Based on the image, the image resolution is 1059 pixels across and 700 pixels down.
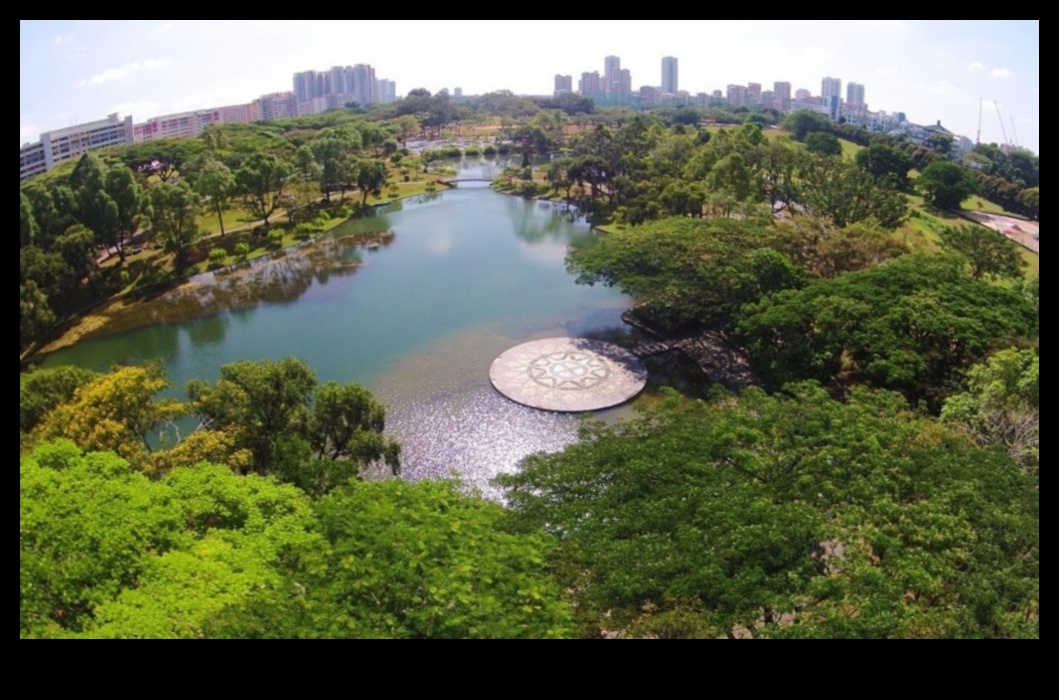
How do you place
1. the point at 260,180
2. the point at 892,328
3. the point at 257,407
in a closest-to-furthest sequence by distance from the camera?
the point at 257,407 → the point at 892,328 → the point at 260,180

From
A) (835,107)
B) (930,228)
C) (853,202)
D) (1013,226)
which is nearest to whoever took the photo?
(853,202)

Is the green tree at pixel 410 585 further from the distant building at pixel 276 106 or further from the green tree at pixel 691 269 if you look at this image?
the distant building at pixel 276 106

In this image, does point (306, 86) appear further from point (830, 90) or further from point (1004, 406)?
point (1004, 406)

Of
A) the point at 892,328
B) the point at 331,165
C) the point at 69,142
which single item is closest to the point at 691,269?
the point at 892,328

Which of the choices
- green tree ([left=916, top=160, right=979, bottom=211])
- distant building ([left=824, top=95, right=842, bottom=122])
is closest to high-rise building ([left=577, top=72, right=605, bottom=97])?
distant building ([left=824, top=95, right=842, bottom=122])

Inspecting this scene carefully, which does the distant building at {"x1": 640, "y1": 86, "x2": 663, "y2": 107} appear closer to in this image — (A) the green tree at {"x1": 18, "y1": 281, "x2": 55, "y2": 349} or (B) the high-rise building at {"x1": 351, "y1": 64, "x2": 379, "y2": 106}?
(B) the high-rise building at {"x1": 351, "y1": 64, "x2": 379, "y2": 106}

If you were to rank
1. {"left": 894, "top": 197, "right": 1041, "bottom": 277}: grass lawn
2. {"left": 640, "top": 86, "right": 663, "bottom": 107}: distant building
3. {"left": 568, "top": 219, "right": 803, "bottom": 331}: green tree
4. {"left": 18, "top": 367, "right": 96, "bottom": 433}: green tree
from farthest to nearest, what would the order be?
{"left": 640, "top": 86, "right": 663, "bottom": 107}: distant building < {"left": 894, "top": 197, "right": 1041, "bottom": 277}: grass lawn < {"left": 568, "top": 219, "right": 803, "bottom": 331}: green tree < {"left": 18, "top": 367, "right": 96, "bottom": 433}: green tree
